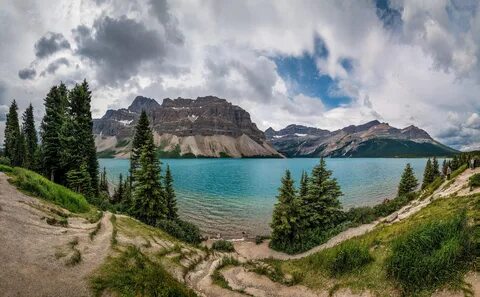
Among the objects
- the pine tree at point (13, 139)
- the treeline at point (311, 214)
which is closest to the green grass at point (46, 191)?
the treeline at point (311, 214)

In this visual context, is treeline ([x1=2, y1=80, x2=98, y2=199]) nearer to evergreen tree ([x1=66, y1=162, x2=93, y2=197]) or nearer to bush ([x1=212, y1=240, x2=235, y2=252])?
evergreen tree ([x1=66, y1=162, x2=93, y2=197])

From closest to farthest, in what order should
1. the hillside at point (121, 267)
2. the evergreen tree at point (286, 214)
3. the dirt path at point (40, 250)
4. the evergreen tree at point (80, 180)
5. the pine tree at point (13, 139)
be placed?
the dirt path at point (40, 250) → the hillside at point (121, 267) → the evergreen tree at point (286, 214) → the evergreen tree at point (80, 180) → the pine tree at point (13, 139)

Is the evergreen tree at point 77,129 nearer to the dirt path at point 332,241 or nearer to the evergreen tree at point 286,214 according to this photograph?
the dirt path at point 332,241

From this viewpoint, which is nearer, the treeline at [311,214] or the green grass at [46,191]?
the green grass at [46,191]

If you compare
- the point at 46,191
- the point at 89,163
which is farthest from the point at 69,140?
the point at 46,191

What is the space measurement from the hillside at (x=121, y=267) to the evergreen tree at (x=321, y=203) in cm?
1948

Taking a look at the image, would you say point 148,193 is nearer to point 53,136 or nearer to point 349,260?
point 53,136

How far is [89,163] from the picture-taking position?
47406 millimetres

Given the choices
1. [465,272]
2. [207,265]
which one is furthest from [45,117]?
[465,272]

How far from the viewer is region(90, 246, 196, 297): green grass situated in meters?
9.91

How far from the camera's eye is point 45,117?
149ft

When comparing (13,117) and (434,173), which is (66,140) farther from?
(434,173)

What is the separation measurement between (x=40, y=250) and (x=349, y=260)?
1432cm

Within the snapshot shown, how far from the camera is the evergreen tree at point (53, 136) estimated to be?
43094 mm
